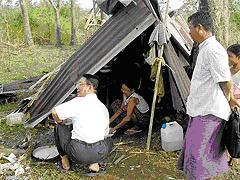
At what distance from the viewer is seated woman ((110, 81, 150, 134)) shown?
227 inches

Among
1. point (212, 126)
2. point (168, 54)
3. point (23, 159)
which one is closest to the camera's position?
point (212, 126)

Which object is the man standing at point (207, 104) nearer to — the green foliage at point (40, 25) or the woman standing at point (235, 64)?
the woman standing at point (235, 64)

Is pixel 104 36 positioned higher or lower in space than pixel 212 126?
higher

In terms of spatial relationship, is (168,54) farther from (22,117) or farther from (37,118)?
(22,117)

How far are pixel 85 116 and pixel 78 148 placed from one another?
1.22 feet

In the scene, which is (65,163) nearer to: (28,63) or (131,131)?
(131,131)

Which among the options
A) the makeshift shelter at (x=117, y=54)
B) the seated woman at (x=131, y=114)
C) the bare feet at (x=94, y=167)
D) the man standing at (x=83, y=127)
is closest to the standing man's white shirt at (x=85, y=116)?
the man standing at (x=83, y=127)

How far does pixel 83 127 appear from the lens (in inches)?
163

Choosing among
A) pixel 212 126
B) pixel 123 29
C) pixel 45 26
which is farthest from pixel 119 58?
pixel 45 26

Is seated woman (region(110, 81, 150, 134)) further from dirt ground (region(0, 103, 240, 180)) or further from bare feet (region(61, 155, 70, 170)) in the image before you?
bare feet (region(61, 155, 70, 170))

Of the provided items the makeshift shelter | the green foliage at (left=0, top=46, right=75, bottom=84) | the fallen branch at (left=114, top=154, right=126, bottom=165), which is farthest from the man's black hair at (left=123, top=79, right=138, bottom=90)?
the green foliage at (left=0, top=46, right=75, bottom=84)

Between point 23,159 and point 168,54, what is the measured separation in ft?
7.92

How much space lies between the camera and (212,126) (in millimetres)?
3461

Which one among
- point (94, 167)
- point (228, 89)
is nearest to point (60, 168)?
point (94, 167)
